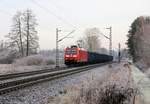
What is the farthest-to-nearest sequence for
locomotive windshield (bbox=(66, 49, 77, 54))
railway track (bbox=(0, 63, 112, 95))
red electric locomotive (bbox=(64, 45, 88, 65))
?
locomotive windshield (bbox=(66, 49, 77, 54)) < red electric locomotive (bbox=(64, 45, 88, 65)) < railway track (bbox=(0, 63, 112, 95))

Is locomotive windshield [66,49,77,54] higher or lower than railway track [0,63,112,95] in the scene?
higher

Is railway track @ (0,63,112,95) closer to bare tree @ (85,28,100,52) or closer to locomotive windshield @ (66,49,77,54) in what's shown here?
locomotive windshield @ (66,49,77,54)

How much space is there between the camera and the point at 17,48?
80688 mm

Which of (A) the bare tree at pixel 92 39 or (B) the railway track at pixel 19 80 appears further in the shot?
(A) the bare tree at pixel 92 39

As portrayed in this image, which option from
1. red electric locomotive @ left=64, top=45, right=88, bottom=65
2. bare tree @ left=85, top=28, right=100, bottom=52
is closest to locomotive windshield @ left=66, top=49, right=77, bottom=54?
red electric locomotive @ left=64, top=45, right=88, bottom=65

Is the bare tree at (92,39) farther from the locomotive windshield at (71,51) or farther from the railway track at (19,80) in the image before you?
the railway track at (19,80)

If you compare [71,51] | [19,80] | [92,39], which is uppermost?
[92,39]

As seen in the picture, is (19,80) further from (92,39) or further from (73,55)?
(92,39)

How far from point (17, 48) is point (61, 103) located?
69492mm

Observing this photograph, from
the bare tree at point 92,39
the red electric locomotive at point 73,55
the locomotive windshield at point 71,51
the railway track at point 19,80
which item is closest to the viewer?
the railway track at point 19,80

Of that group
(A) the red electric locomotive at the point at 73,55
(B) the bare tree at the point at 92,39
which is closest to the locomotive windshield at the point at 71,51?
(A) the red electric locomotive at the point at 73,55

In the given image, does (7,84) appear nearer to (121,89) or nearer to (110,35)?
(121,89)

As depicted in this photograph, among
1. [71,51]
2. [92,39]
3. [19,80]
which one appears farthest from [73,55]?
[92,39]

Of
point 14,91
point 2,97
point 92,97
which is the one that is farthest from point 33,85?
point 92,97
